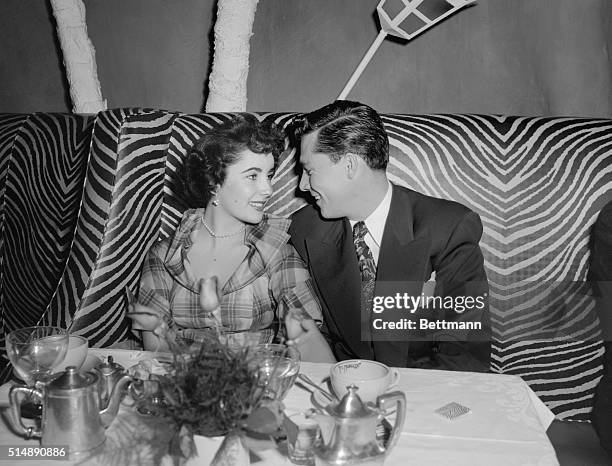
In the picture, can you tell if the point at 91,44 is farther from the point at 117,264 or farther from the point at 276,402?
the point at 276,402

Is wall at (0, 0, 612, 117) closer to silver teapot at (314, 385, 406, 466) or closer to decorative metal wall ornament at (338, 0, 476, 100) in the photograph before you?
decorative metal wall ornament at (338, 0, 476, 100)

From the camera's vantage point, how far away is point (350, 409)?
33.7 inches

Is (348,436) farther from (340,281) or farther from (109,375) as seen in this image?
(340,281)

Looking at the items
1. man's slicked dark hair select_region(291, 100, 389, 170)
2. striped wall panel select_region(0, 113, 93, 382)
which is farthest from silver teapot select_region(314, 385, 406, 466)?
striped wall panel select_region(0, 113, 93, 382)

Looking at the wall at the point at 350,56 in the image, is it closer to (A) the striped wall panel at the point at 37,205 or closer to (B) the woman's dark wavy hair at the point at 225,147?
(A) the striped wall panel at the point at 37,205

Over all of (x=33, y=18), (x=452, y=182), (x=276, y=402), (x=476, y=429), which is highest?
(x=33, y=18)

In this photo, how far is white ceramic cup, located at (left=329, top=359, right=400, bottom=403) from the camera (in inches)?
41.7

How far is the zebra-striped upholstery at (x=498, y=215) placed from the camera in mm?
1940

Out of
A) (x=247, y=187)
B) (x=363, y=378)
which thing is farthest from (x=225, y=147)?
(x=363, y=378)

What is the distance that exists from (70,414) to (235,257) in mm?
909

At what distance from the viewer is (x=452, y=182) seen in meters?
2.01

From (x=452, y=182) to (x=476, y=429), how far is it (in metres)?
1.13

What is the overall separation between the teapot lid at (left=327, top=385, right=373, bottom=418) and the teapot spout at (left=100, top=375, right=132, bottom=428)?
0.37m

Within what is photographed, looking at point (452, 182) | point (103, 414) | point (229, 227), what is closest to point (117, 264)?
point (229, 227)
